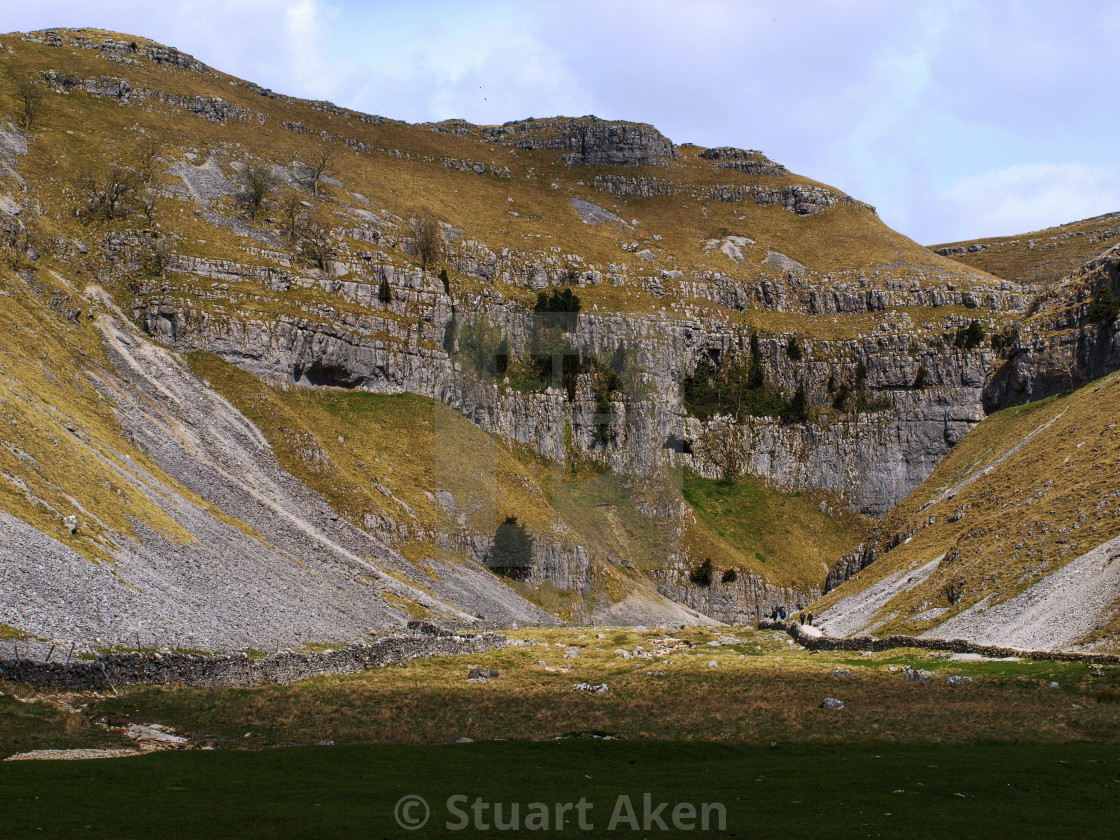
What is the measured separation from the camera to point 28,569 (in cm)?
3850

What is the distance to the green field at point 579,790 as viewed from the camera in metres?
19.1

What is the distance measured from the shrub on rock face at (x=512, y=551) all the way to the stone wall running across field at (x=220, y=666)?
103 feet

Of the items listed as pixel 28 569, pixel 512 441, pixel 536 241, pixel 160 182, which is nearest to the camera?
pixel 28 569

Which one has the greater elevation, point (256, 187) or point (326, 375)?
point (256, 187)

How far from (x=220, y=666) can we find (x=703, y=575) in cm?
7795

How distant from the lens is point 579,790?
23609mm

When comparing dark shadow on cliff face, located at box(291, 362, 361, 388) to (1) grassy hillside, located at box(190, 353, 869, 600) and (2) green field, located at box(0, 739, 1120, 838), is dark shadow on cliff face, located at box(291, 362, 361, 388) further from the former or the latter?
(2) green field, located at box(0, 739, 1120, 838)

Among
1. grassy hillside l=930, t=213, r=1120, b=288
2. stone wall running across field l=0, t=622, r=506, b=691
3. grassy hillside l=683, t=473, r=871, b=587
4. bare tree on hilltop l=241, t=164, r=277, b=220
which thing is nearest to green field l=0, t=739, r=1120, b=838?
stone wall running across field l=0, t=622, r=506, b=691

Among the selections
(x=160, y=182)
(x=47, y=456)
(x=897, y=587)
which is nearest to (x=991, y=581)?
(x=897, y=587)

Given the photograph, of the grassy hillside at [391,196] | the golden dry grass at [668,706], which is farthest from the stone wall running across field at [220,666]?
the grassy hillside at [391,196]

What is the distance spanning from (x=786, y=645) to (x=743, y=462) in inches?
2659

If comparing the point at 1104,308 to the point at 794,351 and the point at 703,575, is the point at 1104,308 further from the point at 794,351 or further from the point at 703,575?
the point at 794,351

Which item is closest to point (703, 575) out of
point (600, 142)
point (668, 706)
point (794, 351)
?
point (794, 351)

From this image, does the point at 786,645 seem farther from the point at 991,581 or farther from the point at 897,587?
the point at 991,581
